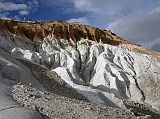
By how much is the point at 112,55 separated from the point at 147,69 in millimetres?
5398

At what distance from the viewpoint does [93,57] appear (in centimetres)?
5806

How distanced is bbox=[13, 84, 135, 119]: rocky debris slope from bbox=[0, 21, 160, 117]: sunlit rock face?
72.4 feet

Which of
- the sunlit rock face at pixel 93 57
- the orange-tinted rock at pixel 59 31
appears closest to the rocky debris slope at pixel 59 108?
the sunlit rock face at pixel 93 57

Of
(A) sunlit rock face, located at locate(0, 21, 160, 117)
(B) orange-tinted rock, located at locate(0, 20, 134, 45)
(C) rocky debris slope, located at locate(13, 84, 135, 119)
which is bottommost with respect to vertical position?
(C) rocky debris slope, located at locate(13, 84, 135, 119)

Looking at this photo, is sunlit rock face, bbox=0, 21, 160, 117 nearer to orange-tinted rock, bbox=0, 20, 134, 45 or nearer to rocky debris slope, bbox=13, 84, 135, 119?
orange-tinted rock, bbox=0, 20, 134, 45

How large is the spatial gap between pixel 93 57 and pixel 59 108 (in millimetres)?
40072

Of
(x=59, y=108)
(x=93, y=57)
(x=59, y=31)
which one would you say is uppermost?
(x=59, y=31)

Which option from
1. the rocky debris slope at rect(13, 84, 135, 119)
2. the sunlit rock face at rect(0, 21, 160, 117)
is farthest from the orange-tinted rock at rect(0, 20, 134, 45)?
the rocky debris slope at rect(13, 84, 135, 119)

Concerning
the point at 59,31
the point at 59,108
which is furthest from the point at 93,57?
the point at 59,108

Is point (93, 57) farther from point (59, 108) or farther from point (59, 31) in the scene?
point (59, 108)

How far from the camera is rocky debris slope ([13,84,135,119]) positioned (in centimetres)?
1767

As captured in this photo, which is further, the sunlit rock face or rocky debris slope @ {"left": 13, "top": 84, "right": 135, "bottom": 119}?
the sunlit rock face

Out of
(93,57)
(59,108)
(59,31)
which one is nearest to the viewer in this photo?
(59,108)

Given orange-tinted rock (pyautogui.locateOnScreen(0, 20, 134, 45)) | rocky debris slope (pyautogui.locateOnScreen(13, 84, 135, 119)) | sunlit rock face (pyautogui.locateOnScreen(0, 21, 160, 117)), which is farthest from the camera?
orange-tinted rock (pyautogui.locateOnScreen(0, 20, 134, 45))
